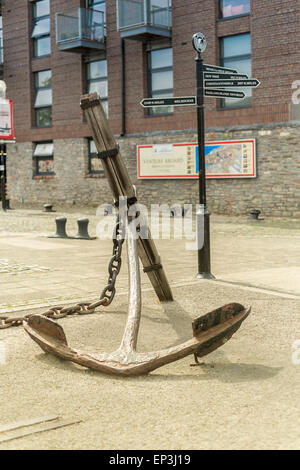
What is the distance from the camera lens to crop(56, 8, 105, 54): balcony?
26906 mm

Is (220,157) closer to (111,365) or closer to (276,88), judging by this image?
(276,88)

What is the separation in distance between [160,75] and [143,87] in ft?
2.78

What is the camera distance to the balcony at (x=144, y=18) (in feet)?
80.4

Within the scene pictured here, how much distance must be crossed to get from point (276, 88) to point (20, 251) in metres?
12.5

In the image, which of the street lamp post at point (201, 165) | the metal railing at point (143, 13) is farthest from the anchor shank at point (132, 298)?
the metal railing at point (143, 13)

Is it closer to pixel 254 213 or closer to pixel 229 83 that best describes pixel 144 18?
pixel 254 213

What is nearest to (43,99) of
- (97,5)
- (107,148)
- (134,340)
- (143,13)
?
(97,5)

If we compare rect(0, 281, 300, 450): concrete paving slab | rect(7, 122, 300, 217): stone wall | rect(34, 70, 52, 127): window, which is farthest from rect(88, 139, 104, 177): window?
rect(0, 281, 300, 450): concrete paving slab

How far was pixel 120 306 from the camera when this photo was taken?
7188mm

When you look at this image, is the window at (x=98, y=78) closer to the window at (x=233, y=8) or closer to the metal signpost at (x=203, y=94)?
the window at (x=233, y=8)

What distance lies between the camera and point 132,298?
5.19 metres

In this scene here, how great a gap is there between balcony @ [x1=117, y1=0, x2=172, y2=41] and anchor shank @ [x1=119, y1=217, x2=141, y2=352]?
65.1 feet

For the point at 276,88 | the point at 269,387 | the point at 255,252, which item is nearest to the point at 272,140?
the point at 276,88
